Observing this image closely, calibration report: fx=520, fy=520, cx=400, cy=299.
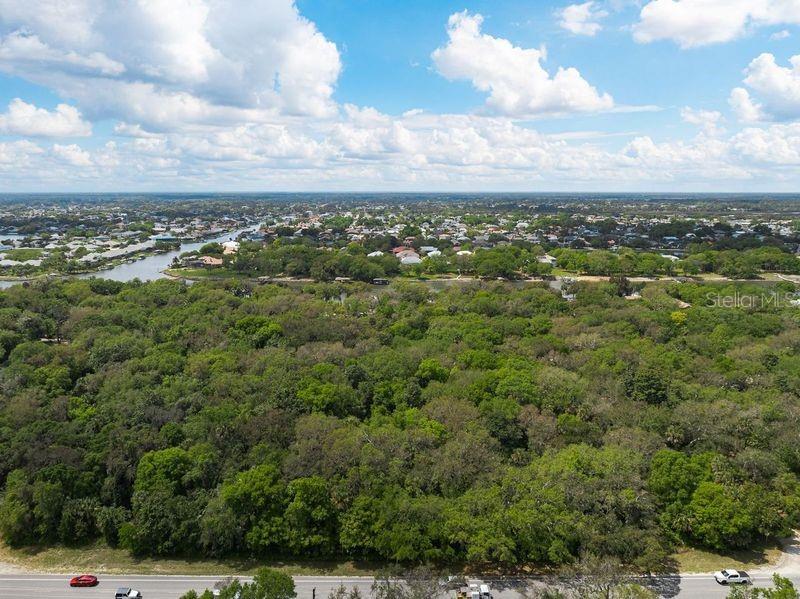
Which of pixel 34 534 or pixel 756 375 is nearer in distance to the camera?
pixel 34 534

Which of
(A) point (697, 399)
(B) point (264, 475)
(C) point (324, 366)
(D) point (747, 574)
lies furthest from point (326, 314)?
(D) point (747, 574)

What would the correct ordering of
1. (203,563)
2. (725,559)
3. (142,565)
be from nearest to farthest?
(142,565), (203,563), (725,559)

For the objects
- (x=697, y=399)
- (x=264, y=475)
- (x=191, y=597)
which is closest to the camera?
(x=191, y=597)

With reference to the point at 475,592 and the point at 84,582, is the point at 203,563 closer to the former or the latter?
the point at 84,582

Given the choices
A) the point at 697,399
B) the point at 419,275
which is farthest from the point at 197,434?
the point at 419,275

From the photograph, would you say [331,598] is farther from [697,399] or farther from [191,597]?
[697,399]

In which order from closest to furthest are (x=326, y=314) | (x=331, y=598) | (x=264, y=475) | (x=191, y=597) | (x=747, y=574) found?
(x=191, y=597) → (x=331, y=598) → (x=747, y=574) → (x=264, y=475) → (x=326, y=314)

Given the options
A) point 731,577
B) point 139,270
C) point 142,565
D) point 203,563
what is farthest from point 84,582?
point 139,270

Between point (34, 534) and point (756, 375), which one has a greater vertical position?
point (756, 375)

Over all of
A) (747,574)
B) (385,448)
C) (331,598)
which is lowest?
(747,574)
